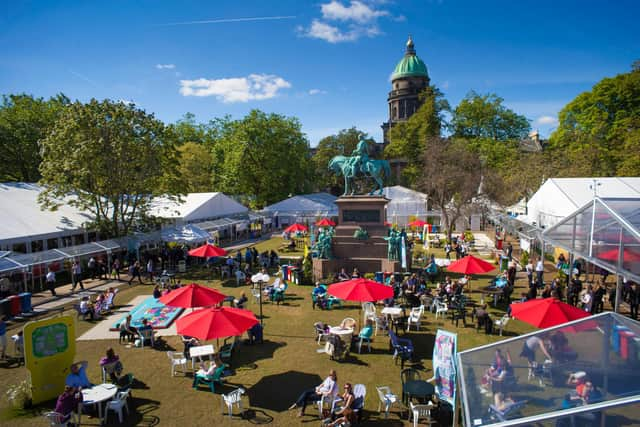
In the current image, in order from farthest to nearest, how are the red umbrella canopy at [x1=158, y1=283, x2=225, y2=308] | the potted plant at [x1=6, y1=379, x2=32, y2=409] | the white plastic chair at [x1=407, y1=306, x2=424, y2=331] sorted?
the white plastic chair at [x1=407, y1=306, x2=424, y2=331], the red umbrella canopy at [x1=158, y1=283, x2=225, y2=308], the potted plant at [x1=6, y1=379, x2=32, y2=409]

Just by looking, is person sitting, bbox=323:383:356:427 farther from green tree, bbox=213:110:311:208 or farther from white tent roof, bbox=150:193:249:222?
green tree, bbox=213:110:311:208

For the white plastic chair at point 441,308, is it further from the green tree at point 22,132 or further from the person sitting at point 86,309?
the green tree at point 22,132

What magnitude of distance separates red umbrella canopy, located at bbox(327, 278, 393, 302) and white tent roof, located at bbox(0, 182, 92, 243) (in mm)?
17635

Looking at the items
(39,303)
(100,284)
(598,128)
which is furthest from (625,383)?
(598,128)

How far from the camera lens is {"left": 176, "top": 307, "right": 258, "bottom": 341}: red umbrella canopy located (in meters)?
8.21

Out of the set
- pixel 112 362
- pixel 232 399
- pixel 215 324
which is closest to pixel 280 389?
pixel 232 399

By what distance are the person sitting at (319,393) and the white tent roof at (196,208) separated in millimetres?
21980

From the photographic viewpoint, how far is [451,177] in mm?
34000

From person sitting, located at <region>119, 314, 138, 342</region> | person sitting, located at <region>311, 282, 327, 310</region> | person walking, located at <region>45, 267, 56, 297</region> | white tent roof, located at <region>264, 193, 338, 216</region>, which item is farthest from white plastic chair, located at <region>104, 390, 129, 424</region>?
white tent roof, located at <region>264, 193, 338, 216</region>

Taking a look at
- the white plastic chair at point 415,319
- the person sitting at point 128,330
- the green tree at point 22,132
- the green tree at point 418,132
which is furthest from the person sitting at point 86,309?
the green tree at point 418,132

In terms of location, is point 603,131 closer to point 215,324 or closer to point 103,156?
point 215,324

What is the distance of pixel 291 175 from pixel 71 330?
38113 millimetres

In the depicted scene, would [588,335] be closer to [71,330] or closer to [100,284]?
[71,330]

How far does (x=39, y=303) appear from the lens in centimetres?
1566
